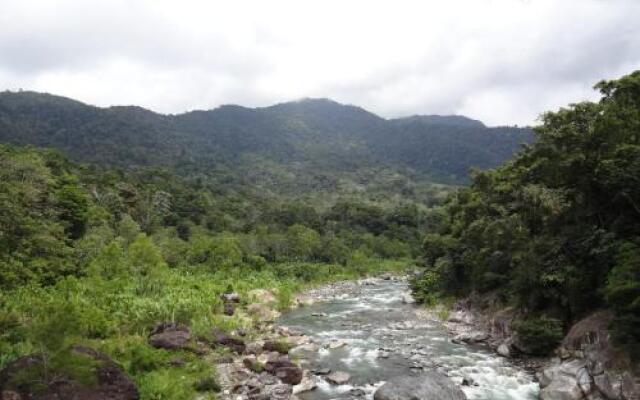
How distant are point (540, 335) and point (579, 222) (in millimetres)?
7482

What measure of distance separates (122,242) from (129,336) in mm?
36532

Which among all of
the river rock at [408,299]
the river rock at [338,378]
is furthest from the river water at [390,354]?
the river rock at [408,299]

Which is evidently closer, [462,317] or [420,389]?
[420,389]

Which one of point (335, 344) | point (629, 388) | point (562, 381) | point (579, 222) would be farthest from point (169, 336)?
point (579, 222)

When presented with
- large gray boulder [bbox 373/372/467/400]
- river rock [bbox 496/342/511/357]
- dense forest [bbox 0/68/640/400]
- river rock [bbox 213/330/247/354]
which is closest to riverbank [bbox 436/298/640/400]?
river rock [bbox 496/342/511/357]

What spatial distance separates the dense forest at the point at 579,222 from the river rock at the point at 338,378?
10.7 m

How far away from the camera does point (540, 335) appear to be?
A: 2658 cm

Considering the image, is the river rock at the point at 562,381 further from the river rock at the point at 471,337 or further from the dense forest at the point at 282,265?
the river rock at the point at 471,337

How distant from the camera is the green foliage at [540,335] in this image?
86.5ft

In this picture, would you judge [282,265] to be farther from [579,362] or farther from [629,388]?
[629,388]

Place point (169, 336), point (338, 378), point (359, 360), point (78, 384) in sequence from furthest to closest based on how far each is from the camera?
point (169, 336), point (359, 360), point (338, 378), point (78, 384)

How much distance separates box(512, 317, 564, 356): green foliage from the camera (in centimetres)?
2636

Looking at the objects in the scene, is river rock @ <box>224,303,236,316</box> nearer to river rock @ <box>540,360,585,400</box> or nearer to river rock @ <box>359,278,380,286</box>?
river rock @ <box>540,360,585,400</box>

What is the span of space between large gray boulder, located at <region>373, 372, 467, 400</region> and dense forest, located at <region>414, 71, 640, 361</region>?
7507 mm
